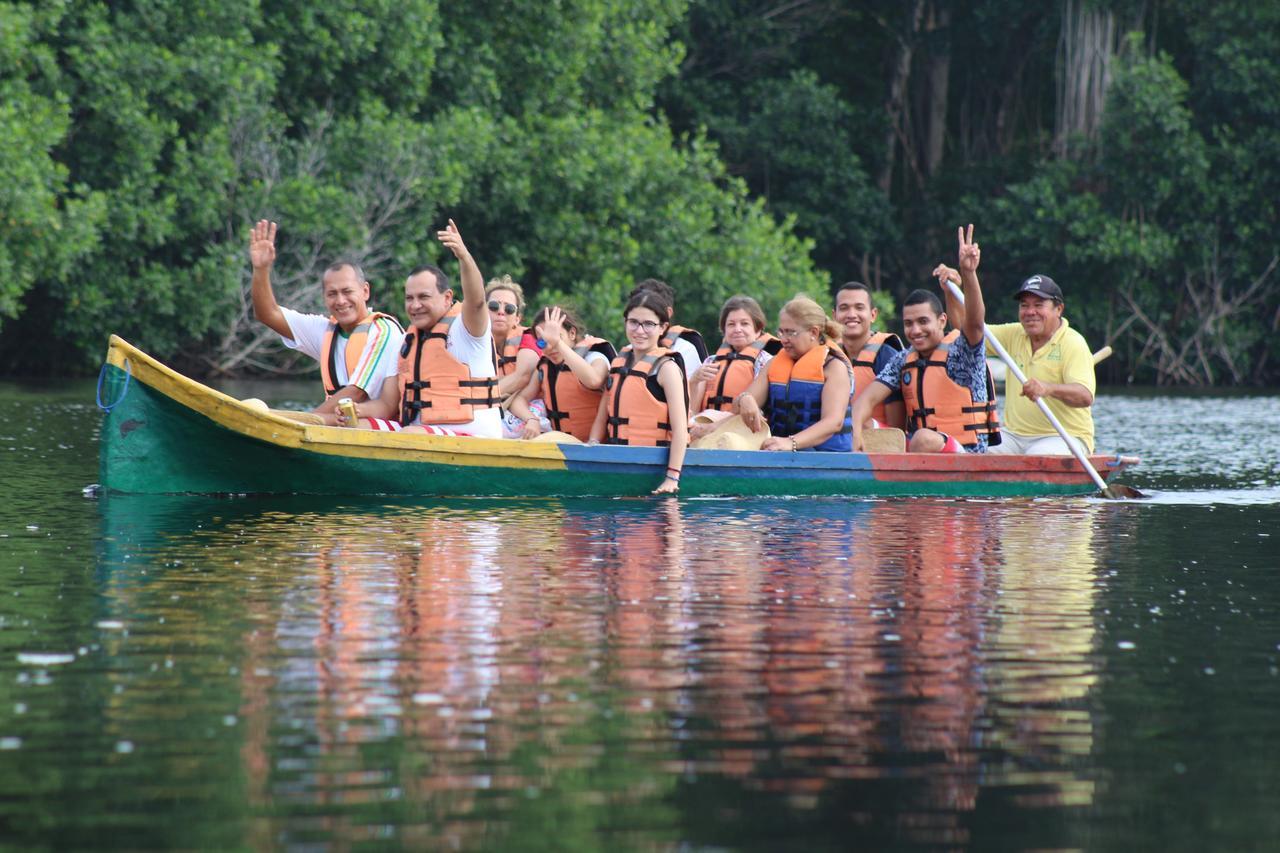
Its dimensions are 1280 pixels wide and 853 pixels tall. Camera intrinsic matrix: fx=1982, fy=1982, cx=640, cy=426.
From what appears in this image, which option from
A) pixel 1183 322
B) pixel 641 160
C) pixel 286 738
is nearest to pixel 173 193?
pixel 641 160

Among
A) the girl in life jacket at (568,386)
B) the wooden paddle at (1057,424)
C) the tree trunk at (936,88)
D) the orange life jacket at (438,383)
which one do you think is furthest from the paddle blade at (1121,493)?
the tree trunk at (936,88)

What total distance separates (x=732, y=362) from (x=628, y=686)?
5.61 meters

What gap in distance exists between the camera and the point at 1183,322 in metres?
28.4

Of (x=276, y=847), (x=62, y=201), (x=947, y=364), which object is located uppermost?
(x=62, y=201)

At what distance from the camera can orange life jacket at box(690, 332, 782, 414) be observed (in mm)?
10398

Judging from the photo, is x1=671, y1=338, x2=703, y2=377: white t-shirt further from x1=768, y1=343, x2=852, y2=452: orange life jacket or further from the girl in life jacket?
x1=768, y1=343, x2=852, y2=452: orange life jacket

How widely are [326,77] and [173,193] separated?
2714 millimetres

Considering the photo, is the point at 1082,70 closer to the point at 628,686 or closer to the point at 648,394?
the point at 648,394

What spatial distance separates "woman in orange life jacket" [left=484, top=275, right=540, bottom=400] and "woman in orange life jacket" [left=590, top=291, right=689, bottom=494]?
640 mm

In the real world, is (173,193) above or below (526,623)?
above

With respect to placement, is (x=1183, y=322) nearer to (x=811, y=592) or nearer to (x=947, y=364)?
(x=947, y=364)

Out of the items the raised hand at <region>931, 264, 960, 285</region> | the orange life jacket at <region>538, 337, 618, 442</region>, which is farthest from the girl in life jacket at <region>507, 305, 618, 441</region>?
the raised hand at <region>931, 264, 960, 285</region>

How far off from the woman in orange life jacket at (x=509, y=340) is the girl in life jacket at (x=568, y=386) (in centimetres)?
8

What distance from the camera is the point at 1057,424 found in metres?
10.2
